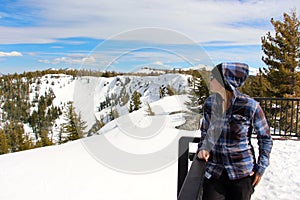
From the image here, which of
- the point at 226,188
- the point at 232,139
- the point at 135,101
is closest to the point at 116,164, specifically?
the point at 135,101

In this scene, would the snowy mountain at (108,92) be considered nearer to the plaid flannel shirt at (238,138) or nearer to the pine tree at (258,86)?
the plaid flannel shirt at (238,138)

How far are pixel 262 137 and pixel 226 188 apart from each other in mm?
360

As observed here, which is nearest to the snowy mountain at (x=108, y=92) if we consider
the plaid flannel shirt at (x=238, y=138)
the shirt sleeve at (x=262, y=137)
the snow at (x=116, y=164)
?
the snow at (x=116, y=164)

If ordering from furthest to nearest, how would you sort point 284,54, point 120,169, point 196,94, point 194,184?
point 284,54
point 196,94
point 120,169
point 194,184

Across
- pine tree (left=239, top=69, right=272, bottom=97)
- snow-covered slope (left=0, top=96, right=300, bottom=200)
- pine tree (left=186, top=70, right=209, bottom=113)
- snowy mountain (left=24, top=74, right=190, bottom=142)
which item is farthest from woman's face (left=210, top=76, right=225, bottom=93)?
pine tree (left=239, top=69, right=272, bottom=97)

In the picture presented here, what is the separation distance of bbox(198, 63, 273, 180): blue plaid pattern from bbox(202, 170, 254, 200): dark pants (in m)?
0.03

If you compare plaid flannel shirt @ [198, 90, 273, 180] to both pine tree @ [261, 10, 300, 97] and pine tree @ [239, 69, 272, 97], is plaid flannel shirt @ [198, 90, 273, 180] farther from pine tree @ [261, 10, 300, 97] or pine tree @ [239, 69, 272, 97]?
pine tree @ [261, 10, 300, 97]

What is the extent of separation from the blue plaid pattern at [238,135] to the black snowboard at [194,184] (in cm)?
10

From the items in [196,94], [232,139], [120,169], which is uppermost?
[196,94]

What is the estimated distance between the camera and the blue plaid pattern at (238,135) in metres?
1.38

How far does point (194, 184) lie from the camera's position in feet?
3.55

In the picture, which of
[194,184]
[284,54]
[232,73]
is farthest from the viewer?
[284,54]

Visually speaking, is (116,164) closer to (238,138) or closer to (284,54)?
(238,138)

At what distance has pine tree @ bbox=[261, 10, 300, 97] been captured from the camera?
13883mm
